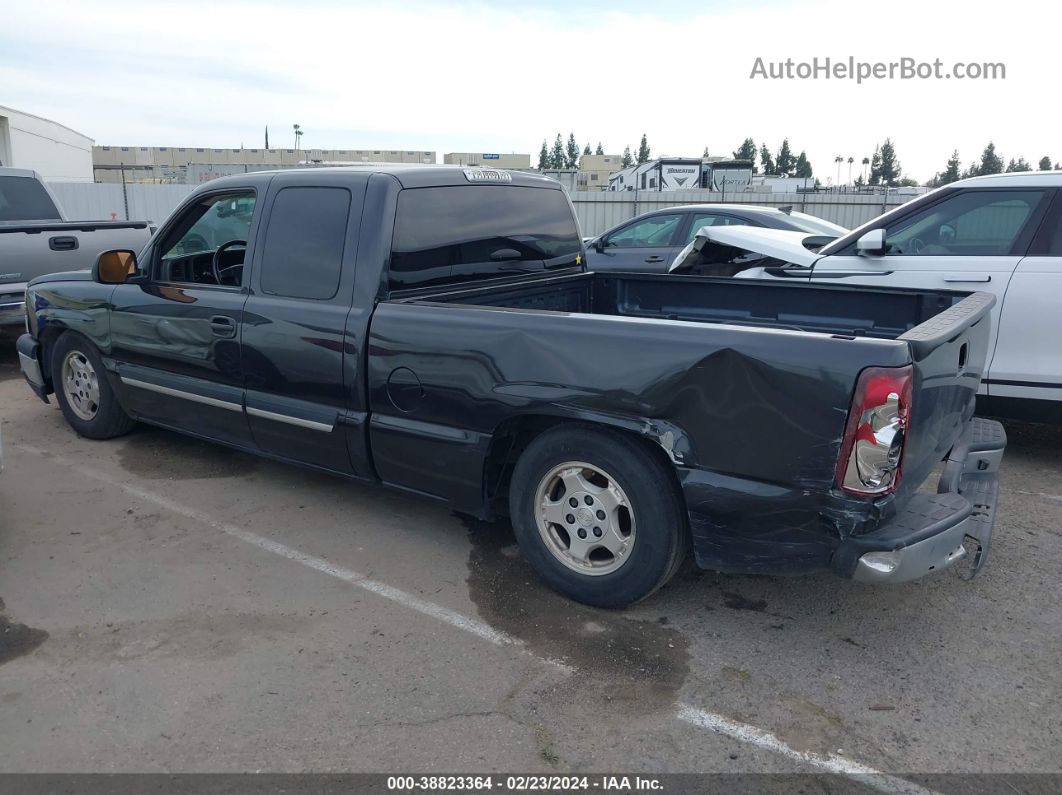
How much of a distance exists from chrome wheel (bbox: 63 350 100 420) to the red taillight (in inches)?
195

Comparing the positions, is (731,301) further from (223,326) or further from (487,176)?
(223,326)

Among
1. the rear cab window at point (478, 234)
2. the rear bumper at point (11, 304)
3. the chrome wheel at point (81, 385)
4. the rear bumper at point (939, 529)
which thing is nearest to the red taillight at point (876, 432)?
the rear bumper at point (939, 529)

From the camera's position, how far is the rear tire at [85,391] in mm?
5762

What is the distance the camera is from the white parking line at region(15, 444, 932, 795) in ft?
8.60

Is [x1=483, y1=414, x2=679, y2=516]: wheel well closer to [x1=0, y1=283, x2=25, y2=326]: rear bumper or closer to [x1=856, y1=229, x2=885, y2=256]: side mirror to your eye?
[x1=856, y1=229, x2=885, y2=256]: side mirror

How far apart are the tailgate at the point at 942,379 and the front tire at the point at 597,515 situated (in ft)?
2.88

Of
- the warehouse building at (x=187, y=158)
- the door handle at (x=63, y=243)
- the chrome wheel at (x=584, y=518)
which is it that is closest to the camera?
the chrome wheel at (x=584, y=518)

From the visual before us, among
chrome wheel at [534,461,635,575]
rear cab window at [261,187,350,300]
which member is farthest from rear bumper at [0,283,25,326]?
chrome wheel at [534,461,635,575]

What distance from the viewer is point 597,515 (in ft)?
11.5

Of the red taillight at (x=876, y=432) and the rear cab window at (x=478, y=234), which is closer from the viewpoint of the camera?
the red taillight at (x=876, y=432)

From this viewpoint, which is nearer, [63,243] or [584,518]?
[584,518]

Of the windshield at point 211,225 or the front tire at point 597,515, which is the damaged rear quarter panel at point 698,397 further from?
the windshield at point 211,225

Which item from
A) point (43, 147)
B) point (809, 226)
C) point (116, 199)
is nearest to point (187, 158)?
point (43, 147)

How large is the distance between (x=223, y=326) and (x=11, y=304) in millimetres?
4748
